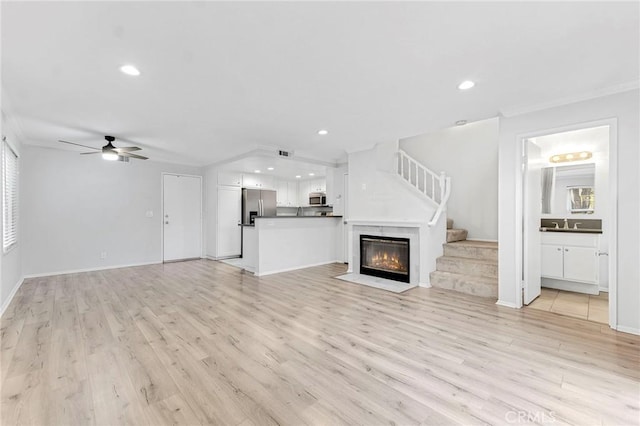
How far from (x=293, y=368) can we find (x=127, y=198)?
6.02m

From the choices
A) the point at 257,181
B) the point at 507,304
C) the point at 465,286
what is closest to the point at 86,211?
the point at 257,181

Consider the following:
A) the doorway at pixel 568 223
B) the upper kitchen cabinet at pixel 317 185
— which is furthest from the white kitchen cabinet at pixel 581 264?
the upper kitchen cabinet at pixel 317 185

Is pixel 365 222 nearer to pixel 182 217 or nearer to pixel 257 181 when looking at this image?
pixel 257 181

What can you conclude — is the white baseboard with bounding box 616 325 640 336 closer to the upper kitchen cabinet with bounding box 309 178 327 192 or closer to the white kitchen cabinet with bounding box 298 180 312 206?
the upper kitchen cabinet with bounding box 309 178 327 192

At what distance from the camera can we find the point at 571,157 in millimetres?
4227

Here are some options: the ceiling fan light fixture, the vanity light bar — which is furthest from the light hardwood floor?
the vanity light bar

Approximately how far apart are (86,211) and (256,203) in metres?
3.69

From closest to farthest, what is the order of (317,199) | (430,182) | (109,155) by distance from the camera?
(109,155), (430,182), (317,199)

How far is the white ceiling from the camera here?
5.78ft

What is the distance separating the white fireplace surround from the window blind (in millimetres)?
5181

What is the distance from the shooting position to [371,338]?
2.57 m

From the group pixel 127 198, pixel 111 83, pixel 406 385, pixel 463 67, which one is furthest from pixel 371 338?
pixel 127 198

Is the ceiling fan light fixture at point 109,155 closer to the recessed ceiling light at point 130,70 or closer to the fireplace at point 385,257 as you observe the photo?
the recessed ceiling light at point 130,70

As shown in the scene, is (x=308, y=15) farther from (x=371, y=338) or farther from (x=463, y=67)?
(x=371, y=338)
